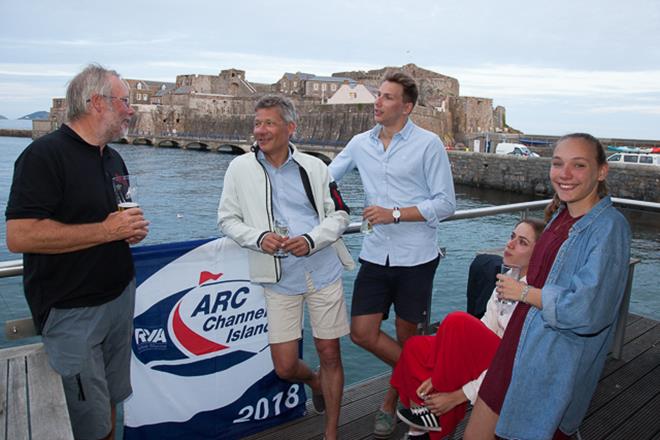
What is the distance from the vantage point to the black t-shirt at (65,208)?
1.85 metres

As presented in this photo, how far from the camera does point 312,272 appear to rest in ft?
8.87

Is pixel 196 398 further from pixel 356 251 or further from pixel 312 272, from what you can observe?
pixel 356 251

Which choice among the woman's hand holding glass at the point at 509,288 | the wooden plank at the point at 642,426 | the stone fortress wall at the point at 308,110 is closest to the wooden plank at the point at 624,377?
the wooden plank at the point at 642,426

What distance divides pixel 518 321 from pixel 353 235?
9296 mm

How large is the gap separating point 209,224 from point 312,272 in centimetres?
1756

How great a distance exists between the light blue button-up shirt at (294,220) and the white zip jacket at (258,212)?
5 centimetres

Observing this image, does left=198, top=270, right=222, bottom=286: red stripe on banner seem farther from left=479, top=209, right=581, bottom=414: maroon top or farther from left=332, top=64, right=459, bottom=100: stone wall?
left=332, top=64, right=459, bottom=100: stone wall

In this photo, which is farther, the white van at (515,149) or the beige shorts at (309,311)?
the white van at (515,149)

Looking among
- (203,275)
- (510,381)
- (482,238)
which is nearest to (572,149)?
(510,381)

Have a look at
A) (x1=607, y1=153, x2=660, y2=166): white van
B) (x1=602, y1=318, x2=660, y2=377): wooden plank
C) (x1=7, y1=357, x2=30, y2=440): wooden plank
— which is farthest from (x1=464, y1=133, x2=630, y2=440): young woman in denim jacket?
(x1=607, y1=153, x2=660, y2=166): white van

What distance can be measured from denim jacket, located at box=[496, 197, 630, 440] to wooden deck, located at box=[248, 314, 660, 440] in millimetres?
984

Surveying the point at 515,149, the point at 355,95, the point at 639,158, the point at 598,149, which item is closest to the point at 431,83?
the point at 355,95

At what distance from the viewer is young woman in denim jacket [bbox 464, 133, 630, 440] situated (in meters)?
1.88

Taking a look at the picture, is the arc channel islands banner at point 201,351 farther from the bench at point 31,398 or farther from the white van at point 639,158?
the white van at point 639,158
